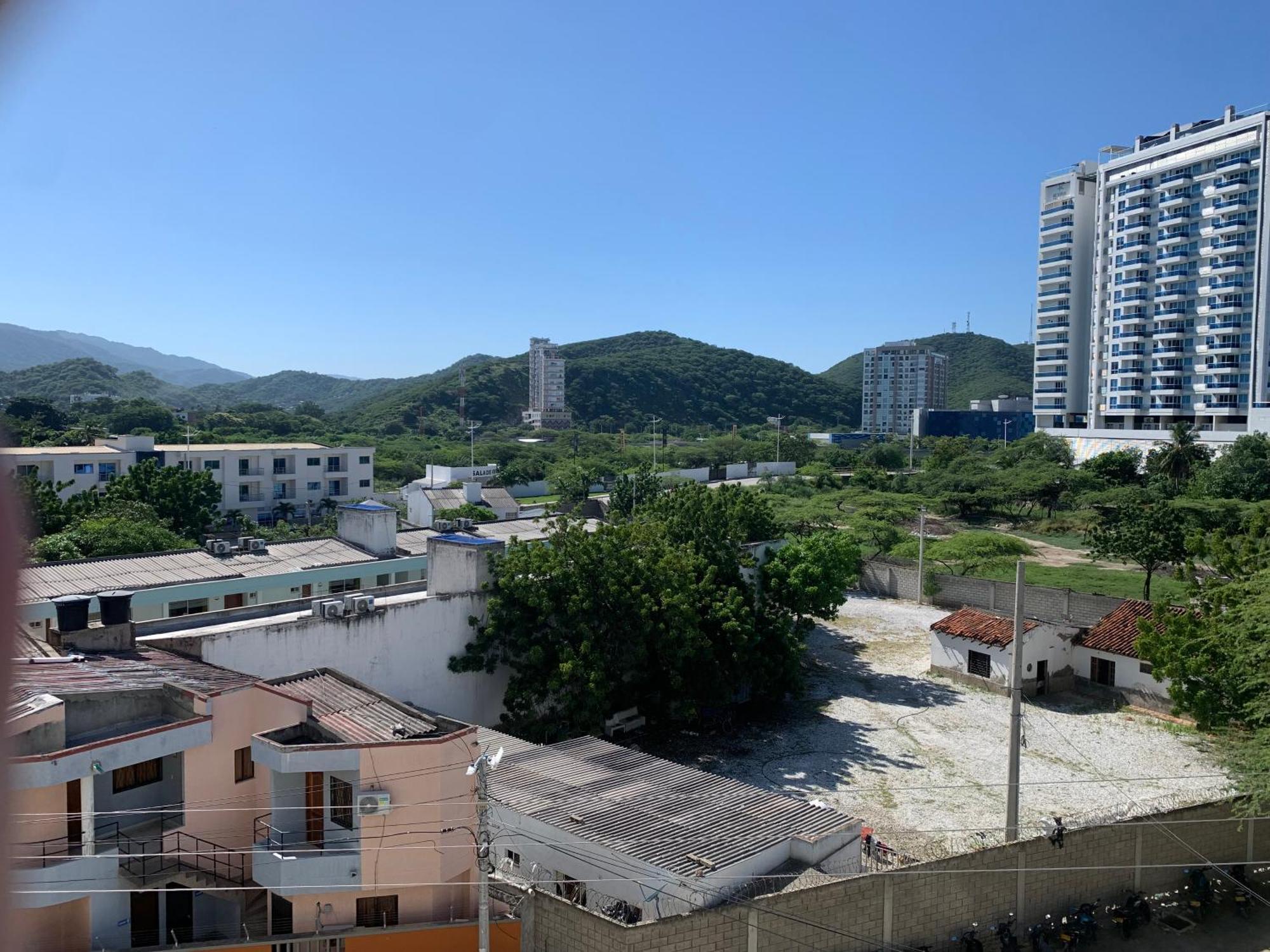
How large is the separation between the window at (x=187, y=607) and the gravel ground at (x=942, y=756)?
344 inches

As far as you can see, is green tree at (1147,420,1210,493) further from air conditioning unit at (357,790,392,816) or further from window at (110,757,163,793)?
Answer: window at (110,757,163,793)

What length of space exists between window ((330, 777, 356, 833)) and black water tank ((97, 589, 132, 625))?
15.0 feet

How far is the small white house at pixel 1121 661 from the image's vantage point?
57.7 feet

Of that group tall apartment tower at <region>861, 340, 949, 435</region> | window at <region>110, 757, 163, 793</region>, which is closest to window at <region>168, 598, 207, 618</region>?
window at <region>110, 757, 163, 793</region>

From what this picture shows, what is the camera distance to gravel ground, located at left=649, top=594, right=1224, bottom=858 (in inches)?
510

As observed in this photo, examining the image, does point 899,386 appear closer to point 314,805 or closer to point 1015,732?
point 1015,732

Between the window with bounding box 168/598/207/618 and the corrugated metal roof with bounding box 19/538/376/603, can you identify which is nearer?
the corrugated metal roof with bounding box 19/538/376/603

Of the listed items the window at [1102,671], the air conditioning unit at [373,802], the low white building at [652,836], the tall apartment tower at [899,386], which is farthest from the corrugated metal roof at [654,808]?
the tall apartment tower at [899,386]

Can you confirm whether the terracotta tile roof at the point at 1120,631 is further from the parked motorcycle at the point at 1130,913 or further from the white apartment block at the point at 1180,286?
the white apartment block at the point at 1180,286

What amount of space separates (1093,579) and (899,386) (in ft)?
289

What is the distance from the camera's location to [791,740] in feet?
51.6

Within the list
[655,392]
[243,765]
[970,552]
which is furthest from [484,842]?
Result: [655,392]

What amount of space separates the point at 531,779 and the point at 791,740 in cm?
622

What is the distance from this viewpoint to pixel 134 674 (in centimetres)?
1016
